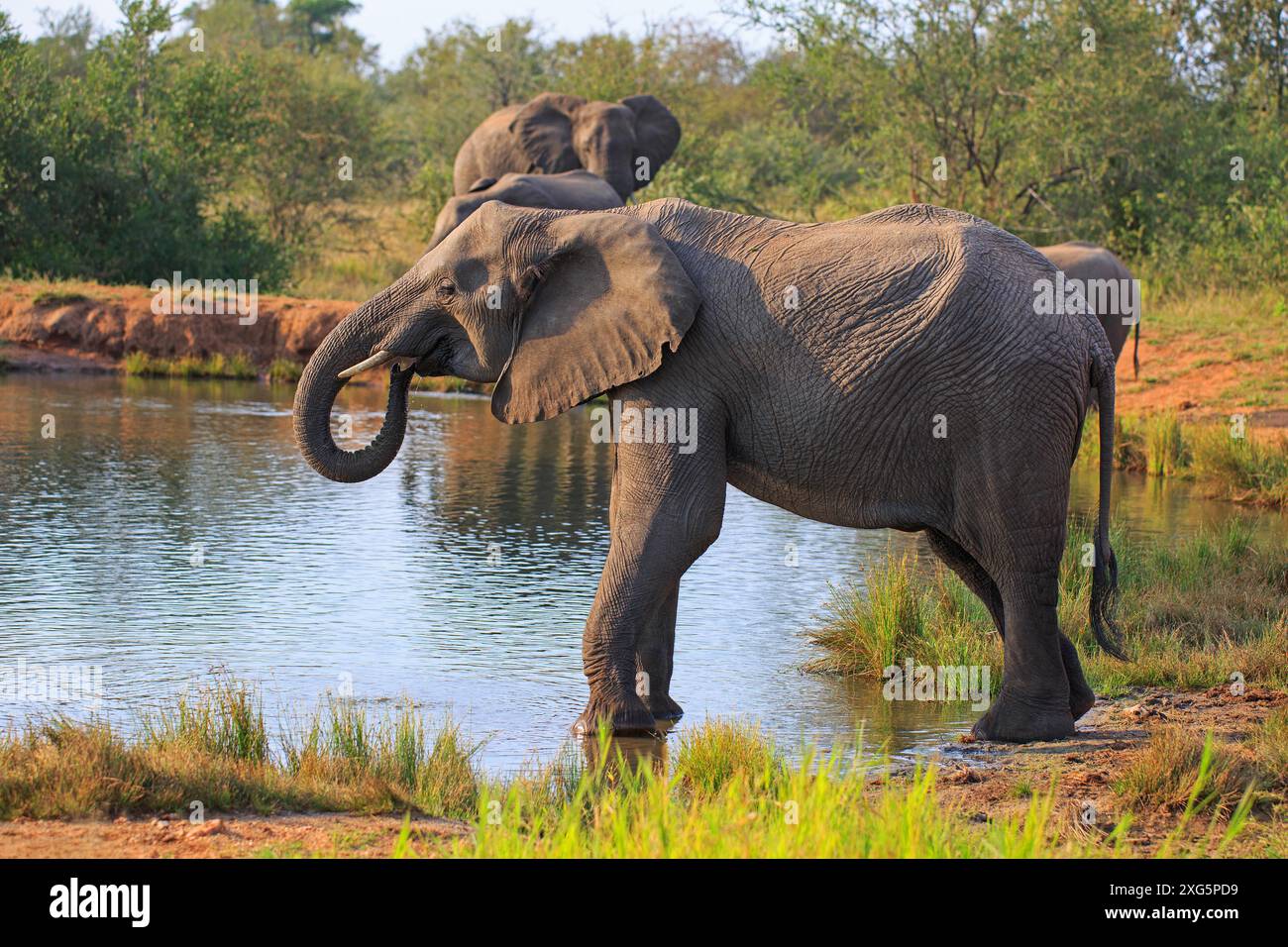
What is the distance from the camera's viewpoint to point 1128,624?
340 inches

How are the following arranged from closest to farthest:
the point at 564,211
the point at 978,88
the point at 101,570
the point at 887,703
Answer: the point at 564,211, the point at 887,703, the point at 101,570, the point at 978,88

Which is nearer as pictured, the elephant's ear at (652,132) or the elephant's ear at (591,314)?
the elephant's ear at (591,314)

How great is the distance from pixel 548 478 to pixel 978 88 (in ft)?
38.6

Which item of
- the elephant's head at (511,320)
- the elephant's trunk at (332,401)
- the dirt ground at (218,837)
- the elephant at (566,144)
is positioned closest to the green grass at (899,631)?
the elephant's head at (511,320)

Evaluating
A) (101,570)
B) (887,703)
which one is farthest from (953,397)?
(101,570)

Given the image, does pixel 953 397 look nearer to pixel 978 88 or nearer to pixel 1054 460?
pixel 1054 460

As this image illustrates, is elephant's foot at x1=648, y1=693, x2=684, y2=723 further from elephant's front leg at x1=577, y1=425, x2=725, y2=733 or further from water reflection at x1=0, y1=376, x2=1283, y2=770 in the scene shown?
elephant's front leg at x1=577, y1=425, x2=725, y2=733

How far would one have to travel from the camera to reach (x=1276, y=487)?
44.9ft

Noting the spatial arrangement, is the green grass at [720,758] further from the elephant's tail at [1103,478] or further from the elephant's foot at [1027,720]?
the elephant's tail at [1103,478]

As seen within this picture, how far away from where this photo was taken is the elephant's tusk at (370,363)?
6.94 metres

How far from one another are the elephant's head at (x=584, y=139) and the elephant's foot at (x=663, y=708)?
16.2m

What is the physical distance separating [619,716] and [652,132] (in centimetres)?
1809

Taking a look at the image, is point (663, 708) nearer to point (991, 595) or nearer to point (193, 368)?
point (991, 595)

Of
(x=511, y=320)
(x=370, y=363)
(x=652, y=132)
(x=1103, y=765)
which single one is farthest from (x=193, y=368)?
(x=1103, y=765)
